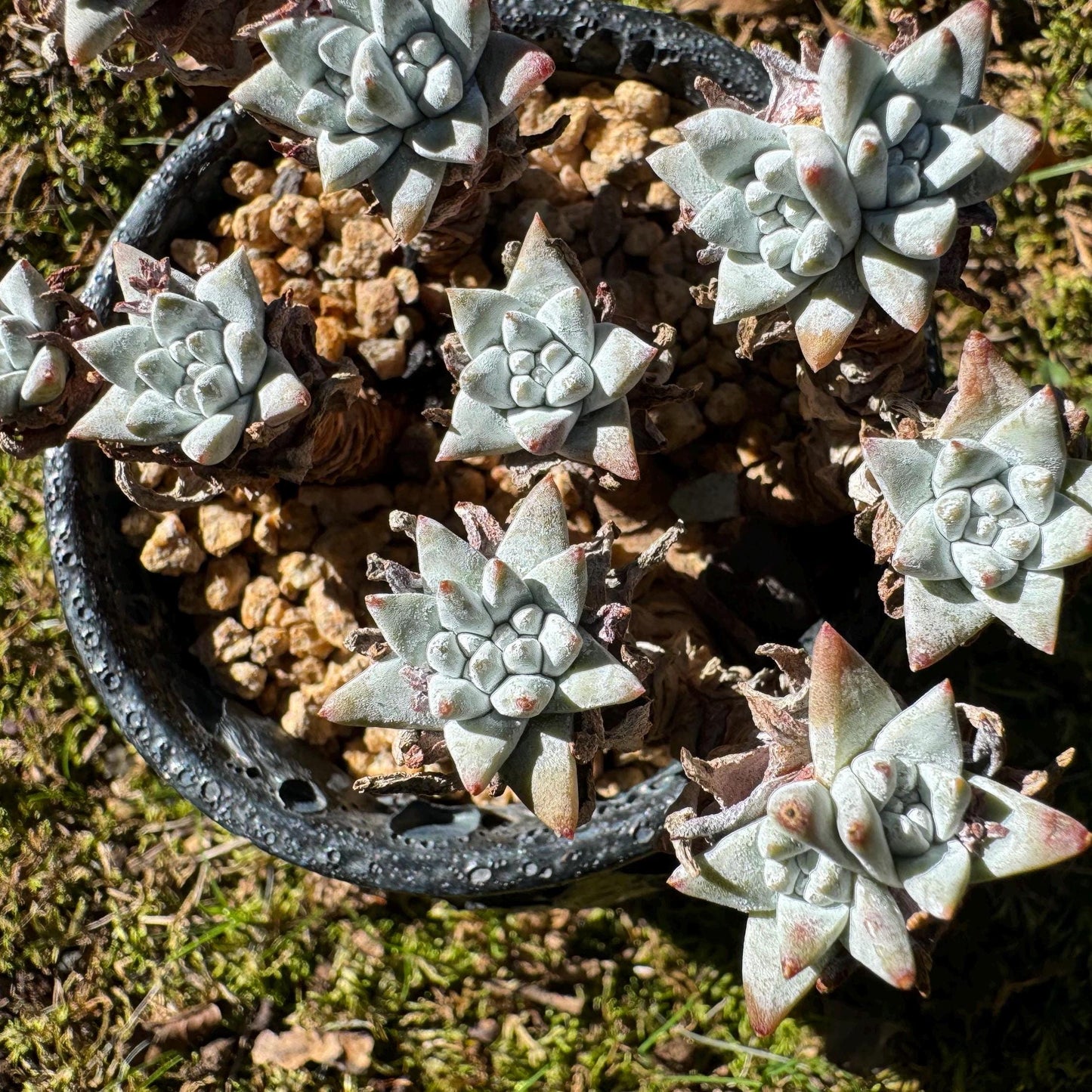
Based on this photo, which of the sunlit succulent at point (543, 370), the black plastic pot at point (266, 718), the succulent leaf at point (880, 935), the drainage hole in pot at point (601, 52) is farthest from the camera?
Result: the drainage hole in pot at point (601, 52)

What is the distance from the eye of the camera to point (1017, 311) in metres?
1.68

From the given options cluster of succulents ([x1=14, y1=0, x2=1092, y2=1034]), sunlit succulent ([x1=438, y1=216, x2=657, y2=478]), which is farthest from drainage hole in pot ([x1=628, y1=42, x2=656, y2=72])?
sunlit succulent ([x1=438, y1=216, x2=657, y2=478])

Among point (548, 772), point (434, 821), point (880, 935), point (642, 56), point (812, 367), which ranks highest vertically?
point (642, 56)

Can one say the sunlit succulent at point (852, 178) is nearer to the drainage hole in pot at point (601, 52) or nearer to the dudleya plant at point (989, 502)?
the dudleya plant at point (989, 502)

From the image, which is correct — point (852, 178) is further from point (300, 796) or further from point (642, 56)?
point (300, 796)

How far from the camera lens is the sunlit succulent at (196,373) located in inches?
38.5

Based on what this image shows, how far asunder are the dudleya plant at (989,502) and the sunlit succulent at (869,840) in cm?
8

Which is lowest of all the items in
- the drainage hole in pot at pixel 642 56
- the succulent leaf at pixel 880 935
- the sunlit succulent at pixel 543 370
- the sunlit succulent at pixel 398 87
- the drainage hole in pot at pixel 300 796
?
the drainage hole in pot at pixel 300 796

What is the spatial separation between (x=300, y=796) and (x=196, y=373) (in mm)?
575

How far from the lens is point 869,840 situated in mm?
827

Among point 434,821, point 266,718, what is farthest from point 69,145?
point 434,821

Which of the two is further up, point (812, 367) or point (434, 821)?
point (812, 367)

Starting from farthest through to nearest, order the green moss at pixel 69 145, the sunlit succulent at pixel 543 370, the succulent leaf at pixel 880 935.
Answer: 1. the green moss at pixel 69 145
2. the sunlit succulent at pixel 543 370
3. the succulent leaf at pixel 880 935

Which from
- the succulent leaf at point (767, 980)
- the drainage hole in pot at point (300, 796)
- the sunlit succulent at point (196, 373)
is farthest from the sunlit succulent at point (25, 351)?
the succulent leaf at point (767, 980)
